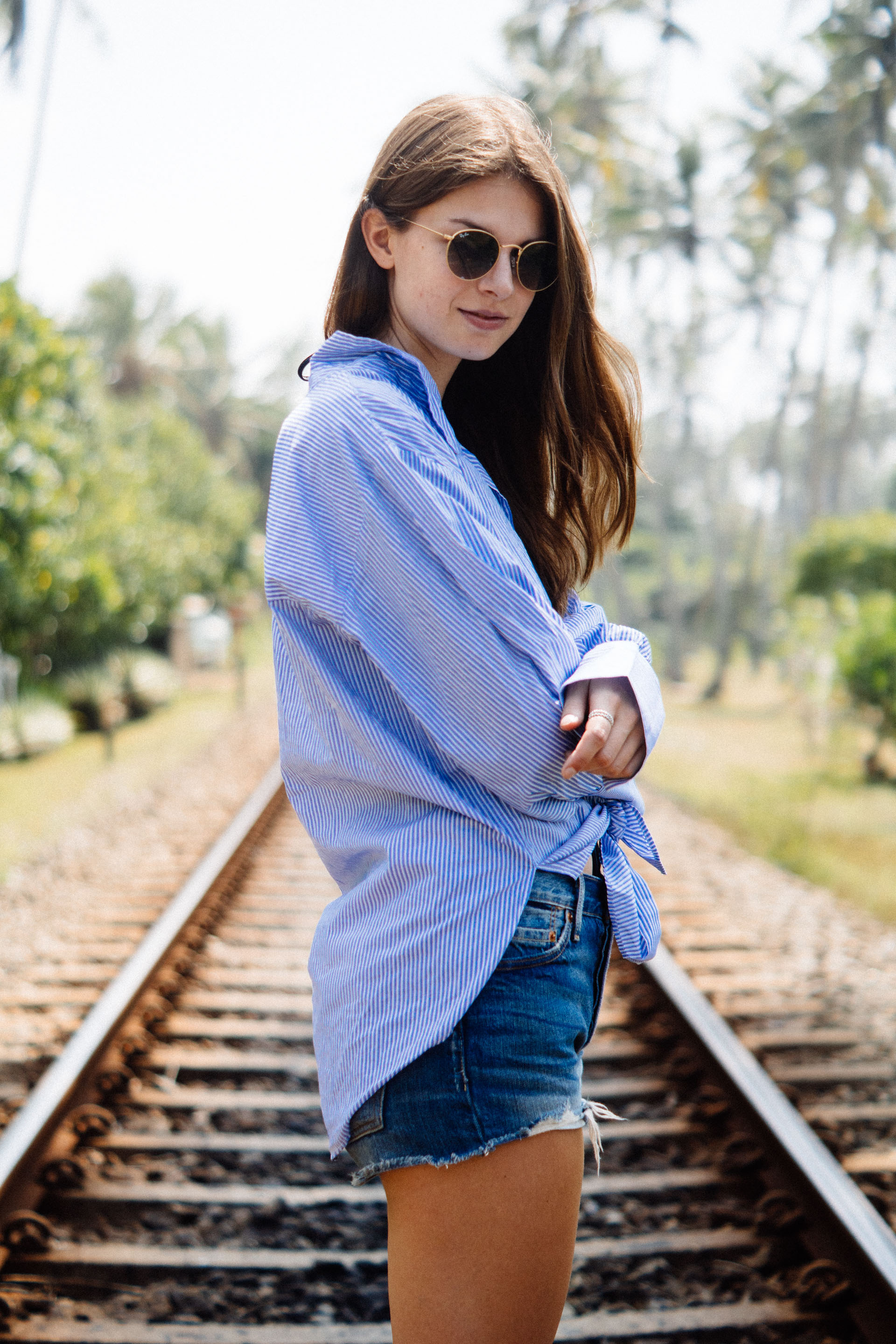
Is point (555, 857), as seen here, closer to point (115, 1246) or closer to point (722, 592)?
point (115, 1246)

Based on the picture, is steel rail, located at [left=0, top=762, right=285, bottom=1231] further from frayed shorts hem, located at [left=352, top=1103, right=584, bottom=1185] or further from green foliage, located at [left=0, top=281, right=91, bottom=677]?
green foliage, located at [left=0, top=281, right=91, bottom=677]

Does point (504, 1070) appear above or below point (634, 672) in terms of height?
below

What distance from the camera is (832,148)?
32188 mm

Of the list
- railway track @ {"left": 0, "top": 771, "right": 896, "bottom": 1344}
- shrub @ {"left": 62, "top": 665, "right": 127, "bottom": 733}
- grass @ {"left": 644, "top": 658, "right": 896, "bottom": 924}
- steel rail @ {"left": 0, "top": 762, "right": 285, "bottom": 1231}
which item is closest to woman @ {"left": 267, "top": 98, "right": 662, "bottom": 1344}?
railway track @ {"left": 0, "top": 771, "right": 896, "bottom": 1344}

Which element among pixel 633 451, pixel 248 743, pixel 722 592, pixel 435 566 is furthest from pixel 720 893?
pixel 722 592

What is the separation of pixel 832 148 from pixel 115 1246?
35.7 meters

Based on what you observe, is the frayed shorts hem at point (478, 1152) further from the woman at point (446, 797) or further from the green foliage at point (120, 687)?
the green foliage at point (120, 687)

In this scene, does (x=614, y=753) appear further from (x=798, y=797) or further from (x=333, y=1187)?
(x=798, y=797)

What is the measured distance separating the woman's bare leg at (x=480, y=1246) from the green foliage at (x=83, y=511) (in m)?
9.42

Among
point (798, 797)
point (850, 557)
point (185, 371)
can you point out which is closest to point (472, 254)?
point (798, 797)

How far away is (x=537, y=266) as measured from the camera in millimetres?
1353

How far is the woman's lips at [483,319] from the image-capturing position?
131 centimetres

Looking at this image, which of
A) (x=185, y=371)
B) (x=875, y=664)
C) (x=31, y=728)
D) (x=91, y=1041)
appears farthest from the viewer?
(x=185, y=371)

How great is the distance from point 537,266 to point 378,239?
19 centimetres
